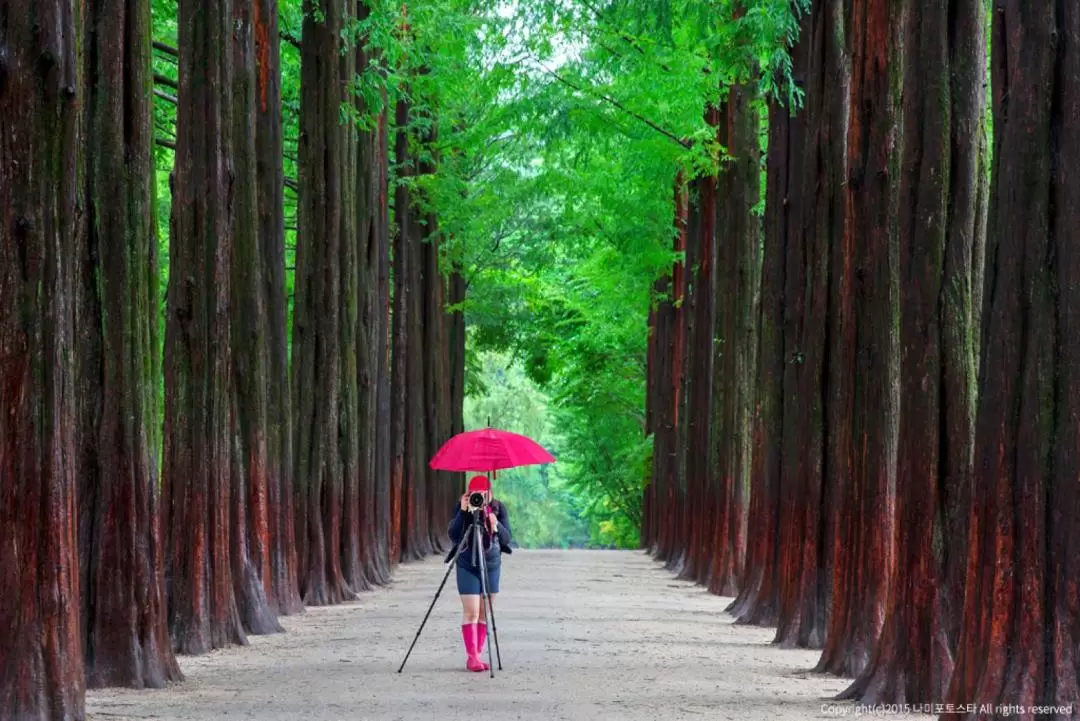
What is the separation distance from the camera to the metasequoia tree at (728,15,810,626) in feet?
61.5

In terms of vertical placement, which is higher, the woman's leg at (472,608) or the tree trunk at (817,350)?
the tree trunk at (817,350)

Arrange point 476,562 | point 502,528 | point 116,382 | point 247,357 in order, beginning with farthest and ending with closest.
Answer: point 247,357
point 502,528
point 476,562
point 116,382

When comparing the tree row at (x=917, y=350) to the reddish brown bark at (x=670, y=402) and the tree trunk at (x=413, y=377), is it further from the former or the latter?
the reddish brown bark at (x=670, y=402)

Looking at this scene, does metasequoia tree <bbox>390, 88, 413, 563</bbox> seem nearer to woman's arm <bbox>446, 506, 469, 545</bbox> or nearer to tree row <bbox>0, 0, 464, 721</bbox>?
tree row <bbox>0, 0, 464, 721</bbox>

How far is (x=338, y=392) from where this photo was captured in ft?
75.9

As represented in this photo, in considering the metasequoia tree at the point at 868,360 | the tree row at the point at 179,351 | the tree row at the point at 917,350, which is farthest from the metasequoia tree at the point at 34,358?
the metasequoia tree at the point at 868,360

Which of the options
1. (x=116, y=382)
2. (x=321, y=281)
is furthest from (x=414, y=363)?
(x=116, y=382)

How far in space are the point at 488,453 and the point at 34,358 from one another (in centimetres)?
510

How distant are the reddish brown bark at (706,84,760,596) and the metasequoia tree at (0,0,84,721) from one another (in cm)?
1510

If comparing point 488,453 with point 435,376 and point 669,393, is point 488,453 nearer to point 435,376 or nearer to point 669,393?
point 435,376

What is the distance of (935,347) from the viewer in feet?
36.1

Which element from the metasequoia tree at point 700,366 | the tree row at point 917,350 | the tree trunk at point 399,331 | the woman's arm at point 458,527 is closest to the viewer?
the tree row at point 917,350

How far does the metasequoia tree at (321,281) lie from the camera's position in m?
21.5

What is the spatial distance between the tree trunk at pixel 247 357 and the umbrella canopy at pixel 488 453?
3.59m
